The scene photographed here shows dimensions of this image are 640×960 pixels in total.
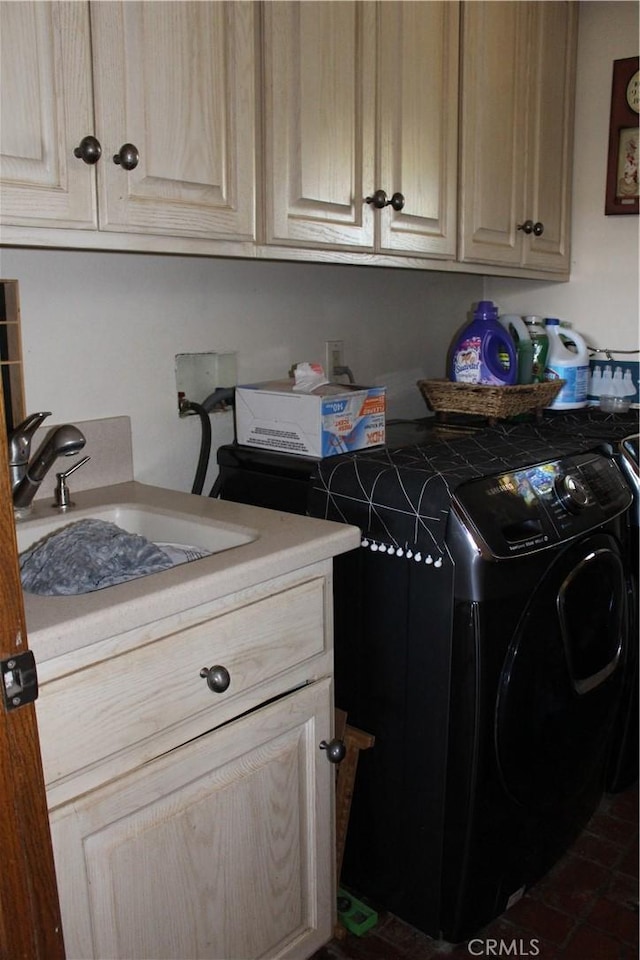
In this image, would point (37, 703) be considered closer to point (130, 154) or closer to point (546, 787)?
point (130, 154)

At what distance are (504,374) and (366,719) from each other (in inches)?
38.1

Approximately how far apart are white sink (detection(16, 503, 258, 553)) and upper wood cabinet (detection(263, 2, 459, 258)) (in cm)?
50

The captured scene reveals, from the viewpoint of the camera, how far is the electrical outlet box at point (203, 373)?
1.69 metres

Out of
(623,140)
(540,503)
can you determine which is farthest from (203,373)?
(623,140)

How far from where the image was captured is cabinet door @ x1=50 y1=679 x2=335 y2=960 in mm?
1007

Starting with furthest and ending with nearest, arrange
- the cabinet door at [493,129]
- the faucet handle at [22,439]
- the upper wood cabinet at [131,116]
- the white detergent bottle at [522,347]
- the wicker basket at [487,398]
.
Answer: the white detergent bottle at [522,347] < the wicker basket at [487,398] < the cabinet door at [493,129] < the faucet handle at [22,439] < the upper wood cabinet at [131,116]

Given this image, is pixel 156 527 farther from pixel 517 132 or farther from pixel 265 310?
pixel 517 132

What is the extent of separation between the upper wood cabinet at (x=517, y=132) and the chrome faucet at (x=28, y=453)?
3.37 feet

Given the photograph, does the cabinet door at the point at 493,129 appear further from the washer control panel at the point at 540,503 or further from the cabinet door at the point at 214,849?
the cabinet door at the point at 214,849

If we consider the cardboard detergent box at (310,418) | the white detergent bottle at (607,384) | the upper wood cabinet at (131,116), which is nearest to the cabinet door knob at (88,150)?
the upper wood cabinet at (131,116)

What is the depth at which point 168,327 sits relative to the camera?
1650 mm

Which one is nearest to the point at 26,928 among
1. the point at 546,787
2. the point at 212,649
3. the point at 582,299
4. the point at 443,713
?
the point at 212,649

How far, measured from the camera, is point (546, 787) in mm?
1578

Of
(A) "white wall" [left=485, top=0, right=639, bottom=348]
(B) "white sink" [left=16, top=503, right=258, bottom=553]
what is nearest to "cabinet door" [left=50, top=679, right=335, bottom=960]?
(B) "white sink" [left=16, top=503, right=258, bottom=553]
